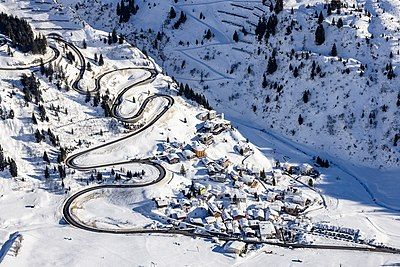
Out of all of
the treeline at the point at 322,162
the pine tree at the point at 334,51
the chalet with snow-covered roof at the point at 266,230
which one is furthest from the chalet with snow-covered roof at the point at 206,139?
the pine tree at the point at 334,51

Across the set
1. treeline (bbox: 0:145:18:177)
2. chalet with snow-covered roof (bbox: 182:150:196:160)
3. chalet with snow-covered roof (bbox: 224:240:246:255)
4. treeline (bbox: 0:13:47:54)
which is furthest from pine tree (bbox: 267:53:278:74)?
treeline (bbox: 0:145:18:177)

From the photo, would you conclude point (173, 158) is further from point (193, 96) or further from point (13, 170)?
point (13, 170)

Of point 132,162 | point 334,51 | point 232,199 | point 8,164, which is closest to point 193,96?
point 132,162

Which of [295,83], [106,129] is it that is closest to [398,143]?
[295,83]

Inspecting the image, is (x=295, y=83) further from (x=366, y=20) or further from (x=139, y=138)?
(x=139, y=138)

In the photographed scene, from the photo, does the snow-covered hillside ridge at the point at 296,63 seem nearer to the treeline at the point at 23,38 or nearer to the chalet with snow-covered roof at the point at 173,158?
the chalet with snow-covered roof at the point at 173,158
